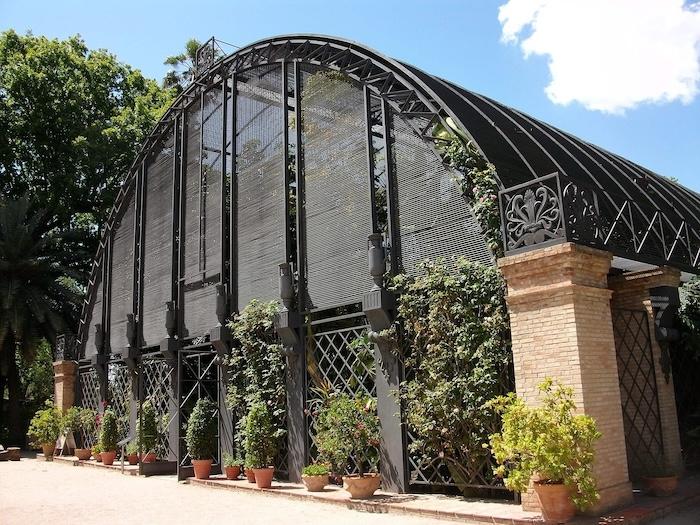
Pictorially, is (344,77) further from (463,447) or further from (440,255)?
(463,447)

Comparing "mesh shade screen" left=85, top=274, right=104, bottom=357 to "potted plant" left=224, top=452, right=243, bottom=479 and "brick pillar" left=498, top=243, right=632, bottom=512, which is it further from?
"brick pillar" left=498, top=243, right=632, bottom=512

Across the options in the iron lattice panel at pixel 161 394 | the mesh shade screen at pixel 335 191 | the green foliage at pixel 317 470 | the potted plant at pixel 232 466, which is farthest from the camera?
the iron lattice panel at pixel 161 394

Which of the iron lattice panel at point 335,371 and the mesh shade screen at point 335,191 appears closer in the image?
the iron lattice panel at point 335,371

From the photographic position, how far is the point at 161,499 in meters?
12.8

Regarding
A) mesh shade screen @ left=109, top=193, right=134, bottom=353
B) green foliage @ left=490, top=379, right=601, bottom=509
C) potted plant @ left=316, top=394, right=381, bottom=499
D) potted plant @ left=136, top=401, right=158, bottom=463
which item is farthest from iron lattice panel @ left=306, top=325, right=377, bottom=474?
mesh shade screen @ left=109, top=193, right=134, bottom=353

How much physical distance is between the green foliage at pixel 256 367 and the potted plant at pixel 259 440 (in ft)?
0.69

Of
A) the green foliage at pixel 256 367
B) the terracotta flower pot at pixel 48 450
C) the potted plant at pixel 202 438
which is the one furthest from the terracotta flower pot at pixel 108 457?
the green foliage at pixel 256 367

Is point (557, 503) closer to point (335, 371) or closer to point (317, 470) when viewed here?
point (317, 470)

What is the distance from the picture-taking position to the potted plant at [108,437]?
19688 mm

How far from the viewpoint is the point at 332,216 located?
1401 centimetres

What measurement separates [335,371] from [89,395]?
13.6 m

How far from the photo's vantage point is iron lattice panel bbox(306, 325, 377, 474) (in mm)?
12844

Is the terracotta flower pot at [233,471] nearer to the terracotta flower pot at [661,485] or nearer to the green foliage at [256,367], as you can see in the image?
the green foliage at [256,367]

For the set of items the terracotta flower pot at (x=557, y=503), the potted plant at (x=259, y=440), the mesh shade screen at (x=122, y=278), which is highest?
the mesh shade screen at (x=122, y=278)
